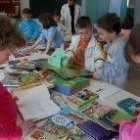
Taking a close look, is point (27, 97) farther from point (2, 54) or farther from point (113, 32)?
point (113, 32)

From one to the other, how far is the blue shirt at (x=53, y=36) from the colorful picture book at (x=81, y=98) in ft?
4.35

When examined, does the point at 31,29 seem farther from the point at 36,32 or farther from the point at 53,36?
the point at 53,36

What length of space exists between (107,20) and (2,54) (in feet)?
3.48

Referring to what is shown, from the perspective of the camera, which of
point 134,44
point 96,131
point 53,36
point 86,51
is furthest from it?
point 53,36

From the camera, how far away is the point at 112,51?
201 cm

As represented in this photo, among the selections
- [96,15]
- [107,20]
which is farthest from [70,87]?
[96,15]

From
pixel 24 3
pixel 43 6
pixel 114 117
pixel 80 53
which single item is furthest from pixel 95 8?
pixel 114 117

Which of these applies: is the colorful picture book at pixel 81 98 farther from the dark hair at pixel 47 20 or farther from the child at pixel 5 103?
the dark hair at pixel 47 20

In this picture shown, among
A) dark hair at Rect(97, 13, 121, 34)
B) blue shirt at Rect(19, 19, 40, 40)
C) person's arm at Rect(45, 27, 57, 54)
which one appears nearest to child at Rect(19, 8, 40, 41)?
blue shirt at Rect(19, 19, 40, 40)

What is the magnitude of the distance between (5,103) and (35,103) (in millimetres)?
242

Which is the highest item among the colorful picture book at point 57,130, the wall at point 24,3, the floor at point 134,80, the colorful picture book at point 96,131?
the wall at point 24,3

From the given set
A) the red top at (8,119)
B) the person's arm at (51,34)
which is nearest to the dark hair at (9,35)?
the red top at (8,119)

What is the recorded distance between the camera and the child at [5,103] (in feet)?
3.88

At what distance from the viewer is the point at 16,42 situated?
1219 millimetres
